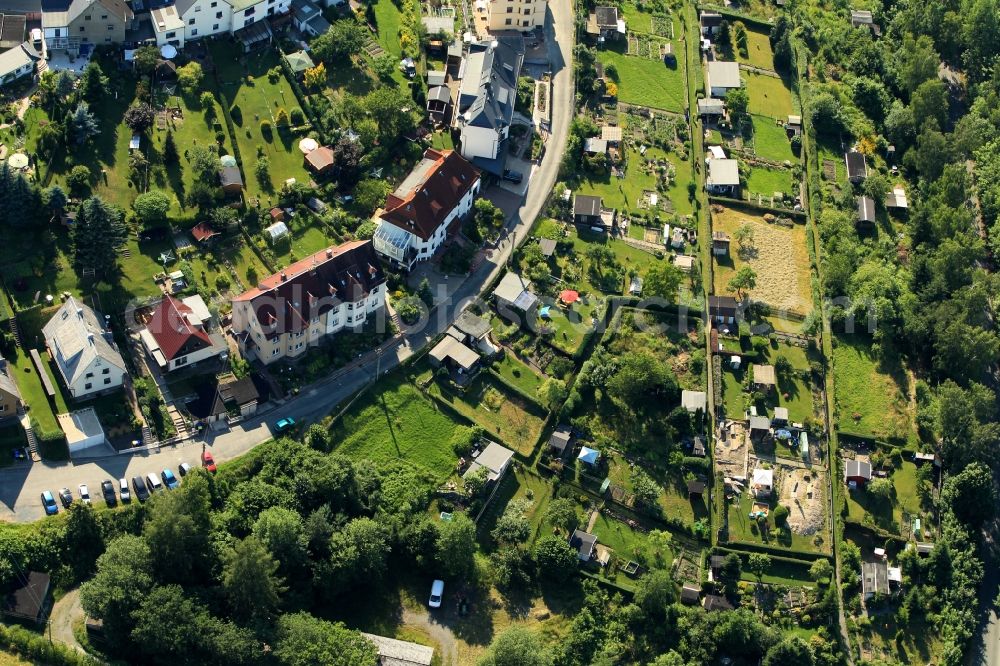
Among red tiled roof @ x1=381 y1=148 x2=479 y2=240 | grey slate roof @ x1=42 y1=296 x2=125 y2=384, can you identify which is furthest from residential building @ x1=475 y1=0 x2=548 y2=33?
grey slate roof @ x1=42 y1=296 x2=125 y2=384

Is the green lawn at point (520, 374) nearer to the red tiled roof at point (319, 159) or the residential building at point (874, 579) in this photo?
the red tiled roof at point (319, 159)

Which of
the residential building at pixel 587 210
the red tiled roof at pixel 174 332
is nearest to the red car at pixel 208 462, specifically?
the red tiled roof at pixel 174 332

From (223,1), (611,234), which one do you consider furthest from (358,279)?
(223,1)

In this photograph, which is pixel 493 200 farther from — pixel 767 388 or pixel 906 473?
pixel 906 473

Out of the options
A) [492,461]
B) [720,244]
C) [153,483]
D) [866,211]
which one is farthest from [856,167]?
[153,483]

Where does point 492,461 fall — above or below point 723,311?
below

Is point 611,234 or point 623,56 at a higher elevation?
point 623,56

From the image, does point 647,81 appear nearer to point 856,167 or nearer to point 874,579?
point 856,167
